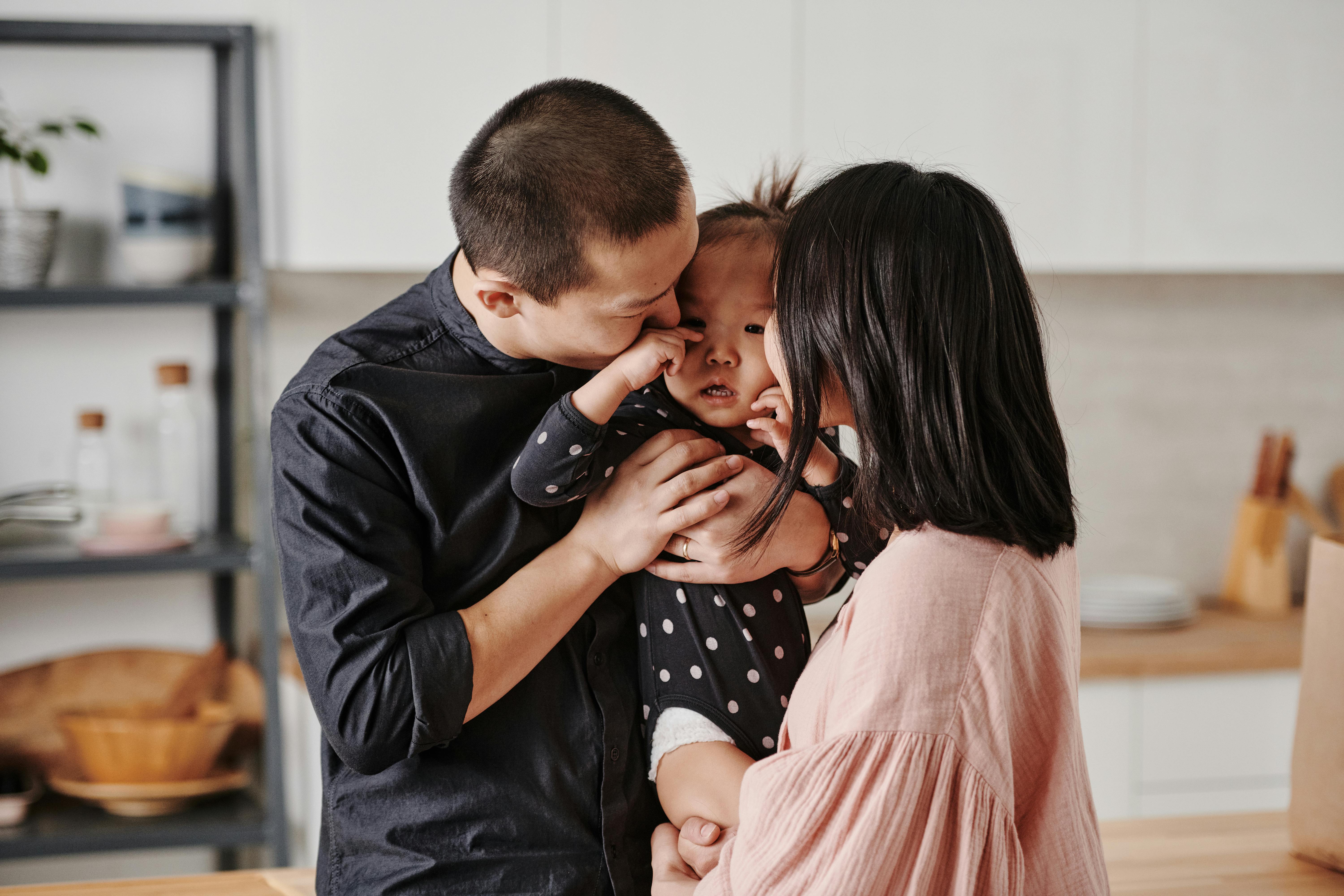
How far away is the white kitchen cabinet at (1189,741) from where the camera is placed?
2486mm

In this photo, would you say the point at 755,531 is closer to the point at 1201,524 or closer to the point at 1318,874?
the point at 1318,874

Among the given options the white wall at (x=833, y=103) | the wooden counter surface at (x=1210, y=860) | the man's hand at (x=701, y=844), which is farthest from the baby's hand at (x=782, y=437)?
the white wall at (x=833, y=103)

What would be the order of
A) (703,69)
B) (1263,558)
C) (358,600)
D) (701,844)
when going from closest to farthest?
(358,600) < (701,844) < (703,69) < (1263,558)

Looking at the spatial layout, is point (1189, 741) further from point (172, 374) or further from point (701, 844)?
point (172, 374)

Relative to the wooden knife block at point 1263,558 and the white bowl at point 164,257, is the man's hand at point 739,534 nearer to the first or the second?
the white bowl at point 164,257

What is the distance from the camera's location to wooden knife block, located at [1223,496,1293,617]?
9.43 feet

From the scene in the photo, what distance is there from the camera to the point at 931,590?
0.80 meters

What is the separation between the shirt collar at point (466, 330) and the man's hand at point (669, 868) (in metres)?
0.48

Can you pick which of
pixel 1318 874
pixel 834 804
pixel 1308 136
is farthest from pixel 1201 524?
pixel 834 804

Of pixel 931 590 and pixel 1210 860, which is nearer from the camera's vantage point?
pixel 931 590

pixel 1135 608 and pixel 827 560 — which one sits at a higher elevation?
pixel 827 560

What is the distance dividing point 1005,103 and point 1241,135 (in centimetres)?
62

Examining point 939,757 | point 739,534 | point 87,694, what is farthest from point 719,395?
point 87,694

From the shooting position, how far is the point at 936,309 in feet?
2.76
